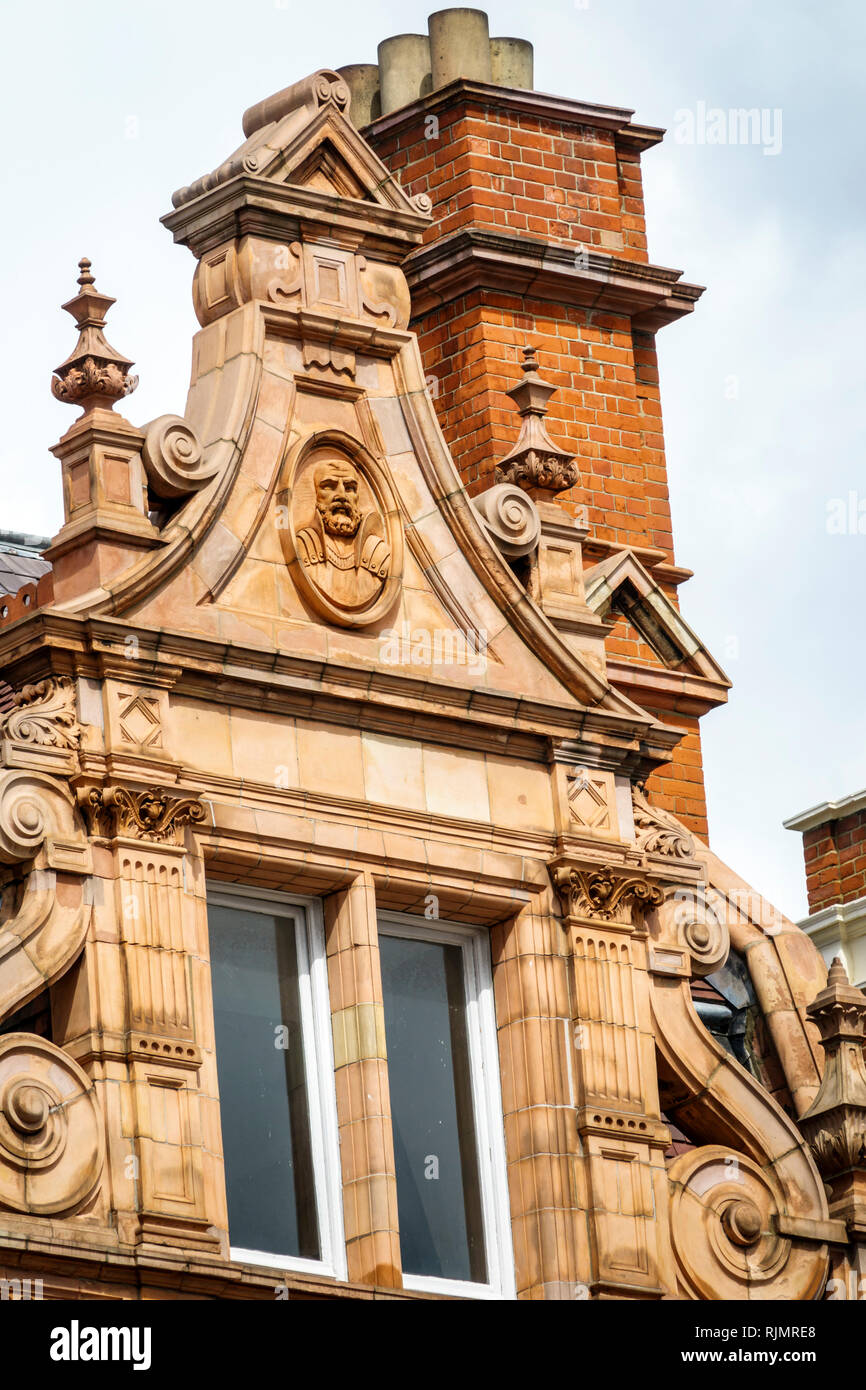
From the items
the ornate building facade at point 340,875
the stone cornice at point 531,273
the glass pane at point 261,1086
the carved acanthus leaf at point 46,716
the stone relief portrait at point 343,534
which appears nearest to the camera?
the ornate building facade at point 340,875

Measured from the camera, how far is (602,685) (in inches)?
915

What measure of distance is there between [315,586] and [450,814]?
1.44 meters

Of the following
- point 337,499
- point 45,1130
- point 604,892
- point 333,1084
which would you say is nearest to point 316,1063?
point 333,1084

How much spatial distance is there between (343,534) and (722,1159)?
409 cm

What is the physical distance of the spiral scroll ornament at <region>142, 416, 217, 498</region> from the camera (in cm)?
2198

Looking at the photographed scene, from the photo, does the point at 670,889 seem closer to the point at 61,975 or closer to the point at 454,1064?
the point at 454,1064

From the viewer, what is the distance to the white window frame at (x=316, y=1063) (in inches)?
830

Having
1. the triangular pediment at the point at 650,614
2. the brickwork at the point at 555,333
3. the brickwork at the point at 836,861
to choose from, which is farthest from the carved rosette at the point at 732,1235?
the brickwork at the point at 836,861

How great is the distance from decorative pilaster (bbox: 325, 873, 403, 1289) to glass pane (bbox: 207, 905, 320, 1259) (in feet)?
0.68

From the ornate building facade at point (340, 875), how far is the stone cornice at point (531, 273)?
12.4 ft

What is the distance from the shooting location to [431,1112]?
72.5 feet

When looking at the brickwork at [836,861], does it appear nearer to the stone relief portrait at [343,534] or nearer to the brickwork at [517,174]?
the brickwork at [517,174]

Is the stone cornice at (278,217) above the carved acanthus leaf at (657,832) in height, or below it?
above

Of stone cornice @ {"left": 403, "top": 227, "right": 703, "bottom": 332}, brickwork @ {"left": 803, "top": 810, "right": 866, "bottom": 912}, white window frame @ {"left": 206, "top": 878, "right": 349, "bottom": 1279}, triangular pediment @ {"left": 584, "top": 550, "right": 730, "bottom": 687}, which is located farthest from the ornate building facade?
brickwork @ {"left": 803, "top": 810, "right": 866, "bottom": 912}
